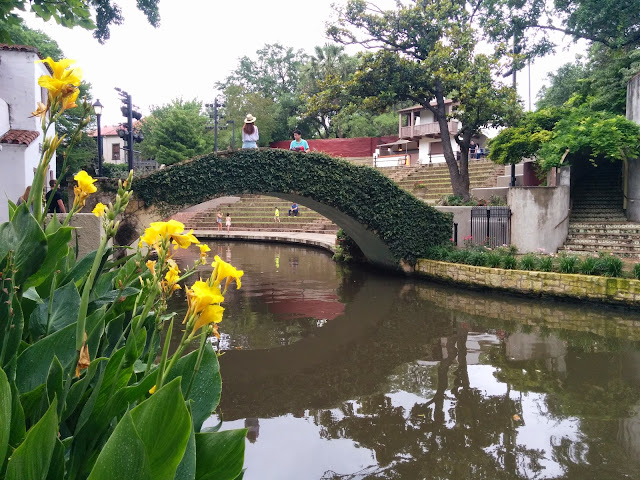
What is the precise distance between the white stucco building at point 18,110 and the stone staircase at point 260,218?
1322cm

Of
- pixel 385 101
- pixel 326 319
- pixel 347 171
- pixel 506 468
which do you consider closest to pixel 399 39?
pixel 385 101

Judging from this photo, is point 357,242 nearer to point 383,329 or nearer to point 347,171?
point 347,171

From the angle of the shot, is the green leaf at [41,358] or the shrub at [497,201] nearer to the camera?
the green leaf at [41,358]

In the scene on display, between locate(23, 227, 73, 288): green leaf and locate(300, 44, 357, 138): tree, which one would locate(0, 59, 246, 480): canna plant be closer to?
locate(23, 227, 73, 288): green leaf

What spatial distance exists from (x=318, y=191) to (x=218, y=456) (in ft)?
36.8

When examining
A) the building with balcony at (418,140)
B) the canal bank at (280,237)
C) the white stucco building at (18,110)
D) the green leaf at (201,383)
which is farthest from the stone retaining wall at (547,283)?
the building with balcony at (418,140)

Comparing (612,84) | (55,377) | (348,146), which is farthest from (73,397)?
(348,146)

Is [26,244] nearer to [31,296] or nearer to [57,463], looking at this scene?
[31,296]

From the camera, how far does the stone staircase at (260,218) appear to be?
26487 mm

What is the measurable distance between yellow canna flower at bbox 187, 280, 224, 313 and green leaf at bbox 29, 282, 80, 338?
65cm

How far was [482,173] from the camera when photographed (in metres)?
24.1

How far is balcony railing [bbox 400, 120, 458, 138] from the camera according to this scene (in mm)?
34494

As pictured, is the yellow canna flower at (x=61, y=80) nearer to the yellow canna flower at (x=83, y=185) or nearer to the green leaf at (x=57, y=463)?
the yellow canna flower at (x=83, y=185)

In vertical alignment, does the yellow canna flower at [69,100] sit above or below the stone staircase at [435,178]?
below
